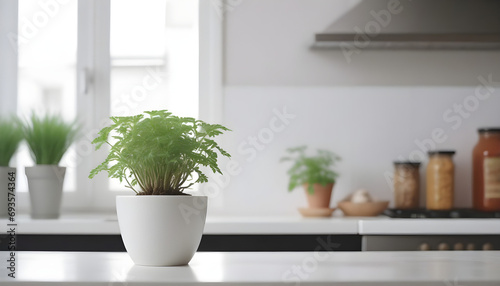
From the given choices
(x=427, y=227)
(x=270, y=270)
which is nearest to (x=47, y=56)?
(x=427, y=227)

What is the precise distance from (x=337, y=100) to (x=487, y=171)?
73 centimetres

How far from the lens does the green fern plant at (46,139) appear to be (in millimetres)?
2396

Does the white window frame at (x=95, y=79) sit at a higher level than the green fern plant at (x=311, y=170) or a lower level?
Result: higher

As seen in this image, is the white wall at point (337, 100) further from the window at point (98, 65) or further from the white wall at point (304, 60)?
the window at point (98, 65)

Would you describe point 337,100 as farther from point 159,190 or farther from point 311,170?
point 159,190

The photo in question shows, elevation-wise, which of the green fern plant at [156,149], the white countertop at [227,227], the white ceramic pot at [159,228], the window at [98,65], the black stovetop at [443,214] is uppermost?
the window at [98,65]

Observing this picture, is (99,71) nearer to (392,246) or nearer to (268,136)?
(268,136)

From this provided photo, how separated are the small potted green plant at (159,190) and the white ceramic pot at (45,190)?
4.59 feet

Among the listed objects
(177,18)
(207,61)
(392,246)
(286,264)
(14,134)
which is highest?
(177,18)

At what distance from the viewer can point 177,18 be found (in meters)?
2.79

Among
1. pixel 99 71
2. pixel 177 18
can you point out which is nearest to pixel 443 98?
pixel 177 18

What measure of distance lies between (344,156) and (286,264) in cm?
174

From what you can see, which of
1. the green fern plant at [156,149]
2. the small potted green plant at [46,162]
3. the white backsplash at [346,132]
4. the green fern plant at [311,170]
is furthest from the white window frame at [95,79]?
the green fern plant at [156,149]

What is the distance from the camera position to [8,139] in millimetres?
2463
